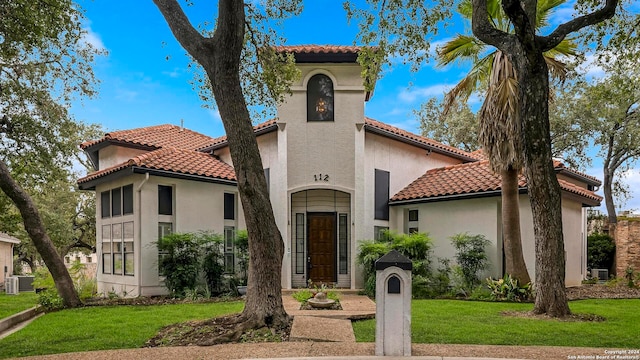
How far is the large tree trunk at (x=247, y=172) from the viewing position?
862 centimetres

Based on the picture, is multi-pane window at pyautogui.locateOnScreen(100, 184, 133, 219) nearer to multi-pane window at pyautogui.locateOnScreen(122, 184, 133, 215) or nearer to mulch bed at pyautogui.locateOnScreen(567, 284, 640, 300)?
multi-pane window at pyautogui.locateOnScreen(122, 184, 133, 215)

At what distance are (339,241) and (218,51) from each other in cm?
915

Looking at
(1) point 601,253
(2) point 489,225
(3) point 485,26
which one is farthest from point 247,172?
(1) point 601,253

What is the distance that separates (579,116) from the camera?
89.0ft

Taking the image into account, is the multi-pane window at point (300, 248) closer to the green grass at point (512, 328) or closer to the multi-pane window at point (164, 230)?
the multi-pane window at point (164, 230)

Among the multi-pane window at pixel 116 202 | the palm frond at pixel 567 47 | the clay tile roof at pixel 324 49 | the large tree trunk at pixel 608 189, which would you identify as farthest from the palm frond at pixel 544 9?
the large tree trunk at pixel 608 189

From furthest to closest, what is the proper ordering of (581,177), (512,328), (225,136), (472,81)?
(581,177) < (225,136) < (472,81) < (512,328)

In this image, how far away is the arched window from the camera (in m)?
16.0

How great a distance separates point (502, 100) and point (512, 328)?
237 inches

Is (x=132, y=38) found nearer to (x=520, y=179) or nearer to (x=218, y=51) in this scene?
(x=218, y=51)

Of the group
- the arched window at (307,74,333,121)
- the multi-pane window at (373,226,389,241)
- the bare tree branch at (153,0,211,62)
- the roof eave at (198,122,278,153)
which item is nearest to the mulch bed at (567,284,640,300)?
the multi-pane window at (373,226,389,241)

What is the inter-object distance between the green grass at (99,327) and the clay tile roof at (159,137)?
7456 mm

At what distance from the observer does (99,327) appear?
9.50 m

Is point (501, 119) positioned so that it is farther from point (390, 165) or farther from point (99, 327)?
point (99, 327)
